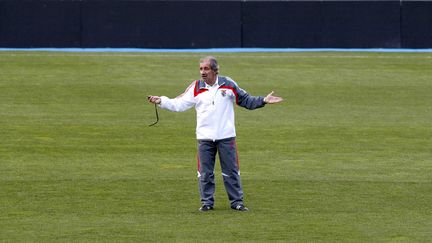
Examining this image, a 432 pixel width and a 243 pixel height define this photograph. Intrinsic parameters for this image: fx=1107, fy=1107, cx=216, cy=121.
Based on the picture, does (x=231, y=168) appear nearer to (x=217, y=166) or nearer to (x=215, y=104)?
(x=215, y=104)

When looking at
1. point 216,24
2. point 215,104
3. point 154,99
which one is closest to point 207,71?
point 215,104

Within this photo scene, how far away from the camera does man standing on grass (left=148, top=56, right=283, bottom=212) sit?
39.5 feet

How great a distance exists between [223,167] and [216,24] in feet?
76.1

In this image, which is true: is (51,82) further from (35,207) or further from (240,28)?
(35,207)

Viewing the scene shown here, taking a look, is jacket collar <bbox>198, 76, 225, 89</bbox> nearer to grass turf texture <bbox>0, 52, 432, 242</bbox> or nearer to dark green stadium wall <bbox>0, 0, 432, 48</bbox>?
grass turf texture <bbox>0, 52, 432, 242</bbox>

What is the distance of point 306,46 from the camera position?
35.6 m

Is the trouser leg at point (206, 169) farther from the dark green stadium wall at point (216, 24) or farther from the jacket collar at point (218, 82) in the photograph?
the dark green stadium wall at point (216, 24)

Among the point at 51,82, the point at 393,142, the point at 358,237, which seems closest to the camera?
the point at 358,237

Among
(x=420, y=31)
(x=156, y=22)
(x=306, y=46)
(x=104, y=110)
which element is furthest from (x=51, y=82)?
(x=420, y=31)

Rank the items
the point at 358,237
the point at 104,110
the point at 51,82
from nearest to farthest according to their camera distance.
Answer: the point at 358,237 < the point at 104,110 < the point at 51,82

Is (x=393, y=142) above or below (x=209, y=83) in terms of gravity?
below

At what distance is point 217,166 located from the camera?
16062 mm

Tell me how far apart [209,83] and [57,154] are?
5292 millimetres

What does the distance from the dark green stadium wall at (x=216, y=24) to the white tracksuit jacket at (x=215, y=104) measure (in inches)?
898
